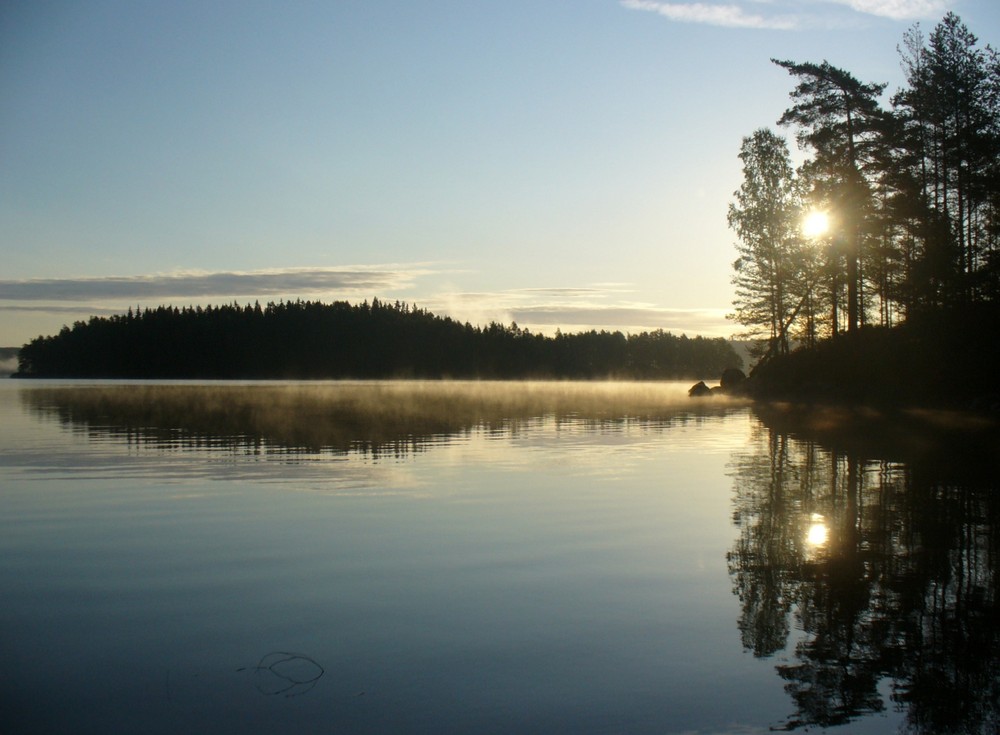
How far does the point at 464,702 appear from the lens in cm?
607

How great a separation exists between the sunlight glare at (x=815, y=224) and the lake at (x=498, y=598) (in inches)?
1220

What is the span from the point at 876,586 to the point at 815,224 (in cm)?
4885

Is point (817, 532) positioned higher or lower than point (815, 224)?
lower

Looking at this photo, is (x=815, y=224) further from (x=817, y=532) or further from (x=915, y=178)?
(x=817, y=532)

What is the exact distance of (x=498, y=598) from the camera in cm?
869

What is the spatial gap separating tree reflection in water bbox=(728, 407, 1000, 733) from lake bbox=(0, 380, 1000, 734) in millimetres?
38

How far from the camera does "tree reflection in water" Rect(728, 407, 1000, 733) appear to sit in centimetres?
614

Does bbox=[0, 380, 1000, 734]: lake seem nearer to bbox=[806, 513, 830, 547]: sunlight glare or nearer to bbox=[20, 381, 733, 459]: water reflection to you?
bbox=[806, 513, 830, 547]: sunlight glare

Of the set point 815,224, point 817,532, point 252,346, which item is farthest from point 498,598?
point 252,346

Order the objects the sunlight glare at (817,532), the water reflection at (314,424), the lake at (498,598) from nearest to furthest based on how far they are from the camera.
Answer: the lake at (498,598), the sunlight glare at (817,532), the water reflection at (314,424)

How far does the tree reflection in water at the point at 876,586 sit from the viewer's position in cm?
614

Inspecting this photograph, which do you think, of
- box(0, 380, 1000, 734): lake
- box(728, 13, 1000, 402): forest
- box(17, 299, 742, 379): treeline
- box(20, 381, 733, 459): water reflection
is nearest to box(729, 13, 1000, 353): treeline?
box(728, 13, 1000, 402): forest

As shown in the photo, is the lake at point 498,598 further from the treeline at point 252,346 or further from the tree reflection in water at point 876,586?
the treeline at point 252,346

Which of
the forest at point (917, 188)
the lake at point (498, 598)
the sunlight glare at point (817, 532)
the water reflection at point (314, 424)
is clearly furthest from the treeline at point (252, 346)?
the sunlight glare at point (817, 532)
